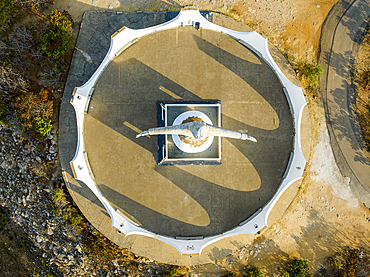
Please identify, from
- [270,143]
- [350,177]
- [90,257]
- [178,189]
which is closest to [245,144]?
[270,143]

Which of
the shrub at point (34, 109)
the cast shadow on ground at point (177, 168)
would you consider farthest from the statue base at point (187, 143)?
the shrub at point (34, 109)

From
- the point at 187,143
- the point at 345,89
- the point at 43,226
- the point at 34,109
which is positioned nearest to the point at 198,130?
the point at 187,143

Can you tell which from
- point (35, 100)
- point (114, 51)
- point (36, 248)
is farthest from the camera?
point (36, 248)

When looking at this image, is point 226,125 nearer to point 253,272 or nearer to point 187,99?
point 187,99

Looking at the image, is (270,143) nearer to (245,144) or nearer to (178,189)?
(245,144)

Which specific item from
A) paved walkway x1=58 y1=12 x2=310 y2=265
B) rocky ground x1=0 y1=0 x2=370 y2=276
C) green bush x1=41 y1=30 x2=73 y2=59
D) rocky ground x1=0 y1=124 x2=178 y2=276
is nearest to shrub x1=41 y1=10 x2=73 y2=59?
green bush x1=41 y1=30 x2=73 y2=59
